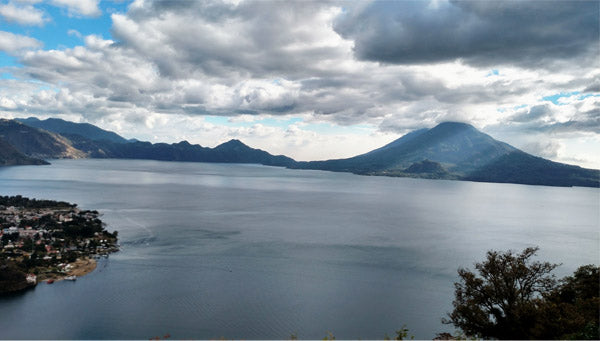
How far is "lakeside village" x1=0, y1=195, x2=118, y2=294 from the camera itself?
164 feet

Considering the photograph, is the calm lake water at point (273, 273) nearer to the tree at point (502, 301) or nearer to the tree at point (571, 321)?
the tree at point (502, 301)

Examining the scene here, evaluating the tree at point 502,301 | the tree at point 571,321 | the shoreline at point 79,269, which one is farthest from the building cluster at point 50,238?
the tree at point 571,321

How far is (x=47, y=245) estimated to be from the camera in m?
63.2

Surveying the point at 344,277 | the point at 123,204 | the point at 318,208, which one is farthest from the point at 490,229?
the point at 123,204

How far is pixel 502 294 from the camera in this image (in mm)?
24031

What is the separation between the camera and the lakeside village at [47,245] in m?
50.0

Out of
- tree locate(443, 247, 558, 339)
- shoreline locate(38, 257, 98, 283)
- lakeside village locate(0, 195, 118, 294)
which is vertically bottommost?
shoreline locate(38, 257, 98, 283)

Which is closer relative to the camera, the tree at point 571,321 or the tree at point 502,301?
the tree at point 571,321

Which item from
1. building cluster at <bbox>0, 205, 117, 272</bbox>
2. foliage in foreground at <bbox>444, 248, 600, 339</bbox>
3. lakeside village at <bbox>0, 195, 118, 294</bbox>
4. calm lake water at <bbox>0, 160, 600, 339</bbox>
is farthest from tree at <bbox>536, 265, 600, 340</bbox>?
building cluster at <bbox>0, 205, 117, 272</bbox>

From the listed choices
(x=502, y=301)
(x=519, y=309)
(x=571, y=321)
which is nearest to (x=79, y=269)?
(x=502, y=301)

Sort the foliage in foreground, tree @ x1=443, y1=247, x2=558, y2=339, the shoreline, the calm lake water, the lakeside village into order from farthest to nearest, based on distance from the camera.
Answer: the shoreline < the lakeside village < the calm lake water < tree @ x1=443, y1=247, x2=558, y2=339 < the foliage in foreground

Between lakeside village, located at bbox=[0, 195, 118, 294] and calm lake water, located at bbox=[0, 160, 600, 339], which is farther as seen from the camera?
lakeside village, located at bbox=[0, 195, 118, 294]

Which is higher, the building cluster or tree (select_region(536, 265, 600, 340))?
tree (select_region(536, 265, 600, 340))

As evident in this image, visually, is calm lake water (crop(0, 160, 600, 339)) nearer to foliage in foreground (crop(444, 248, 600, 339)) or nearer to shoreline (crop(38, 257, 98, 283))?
shoreline (crop(38, 257, 98, 283))
